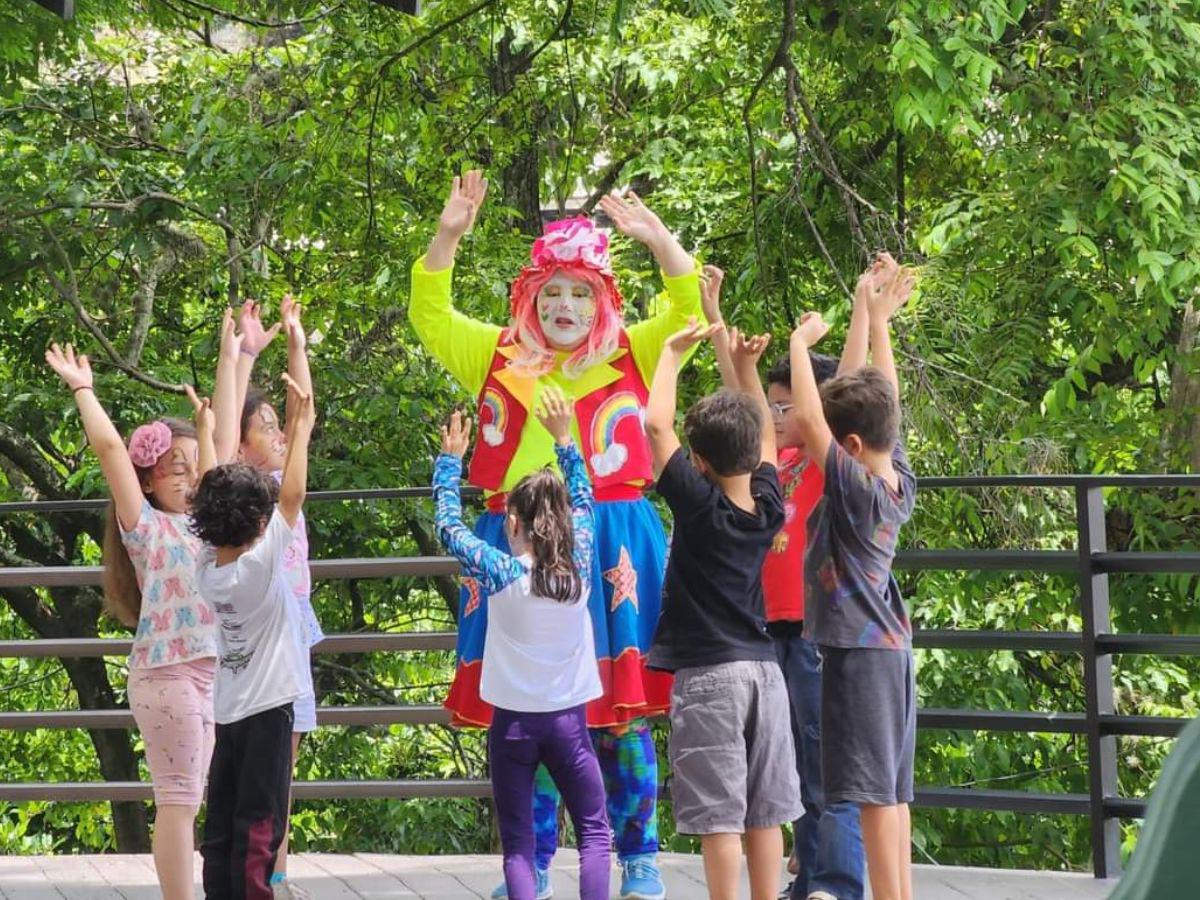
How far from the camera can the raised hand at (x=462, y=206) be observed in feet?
14.9

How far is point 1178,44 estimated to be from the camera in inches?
294

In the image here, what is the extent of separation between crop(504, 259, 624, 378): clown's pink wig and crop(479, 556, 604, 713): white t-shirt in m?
0.86

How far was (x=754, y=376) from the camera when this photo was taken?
4133mm

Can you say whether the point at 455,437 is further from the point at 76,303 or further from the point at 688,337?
the point at 76,303

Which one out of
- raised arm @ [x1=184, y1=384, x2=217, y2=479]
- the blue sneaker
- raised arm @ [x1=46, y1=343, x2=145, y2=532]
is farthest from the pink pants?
the blue sneaker

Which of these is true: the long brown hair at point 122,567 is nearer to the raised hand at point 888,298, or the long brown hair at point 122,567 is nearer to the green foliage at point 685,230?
the raised hand at point 888,298

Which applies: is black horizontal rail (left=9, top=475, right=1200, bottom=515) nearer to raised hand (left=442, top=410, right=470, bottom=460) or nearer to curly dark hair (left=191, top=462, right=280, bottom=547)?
raised hand (left=442, top=410, right=470, bottom=460)

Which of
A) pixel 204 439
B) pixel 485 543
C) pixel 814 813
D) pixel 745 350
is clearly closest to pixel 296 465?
pixel 204 439

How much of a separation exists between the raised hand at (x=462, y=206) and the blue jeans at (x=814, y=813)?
1378mm

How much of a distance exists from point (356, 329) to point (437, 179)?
1064mm

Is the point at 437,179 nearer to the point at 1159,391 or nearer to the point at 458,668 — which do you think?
the point at 1159,391

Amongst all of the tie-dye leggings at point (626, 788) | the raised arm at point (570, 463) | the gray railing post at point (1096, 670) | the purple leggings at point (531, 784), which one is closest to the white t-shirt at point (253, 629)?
the purple leggings at point (531, 784)

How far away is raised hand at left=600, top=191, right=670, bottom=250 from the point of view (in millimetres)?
4465

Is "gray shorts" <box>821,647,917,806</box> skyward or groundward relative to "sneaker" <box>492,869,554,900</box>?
skyward
